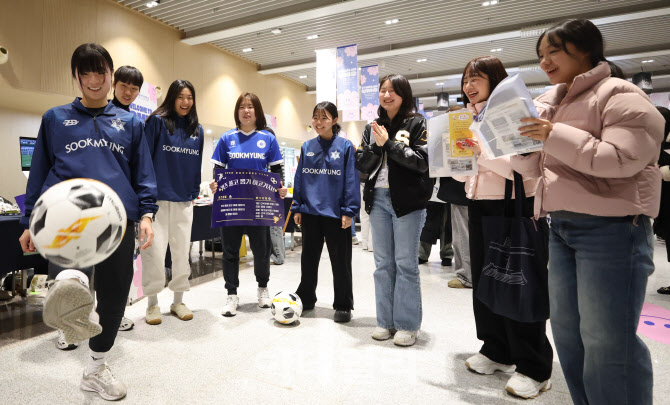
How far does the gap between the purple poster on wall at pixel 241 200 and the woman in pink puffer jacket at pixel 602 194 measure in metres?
2.14

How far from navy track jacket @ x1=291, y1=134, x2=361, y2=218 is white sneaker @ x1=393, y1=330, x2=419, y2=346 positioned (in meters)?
0.89

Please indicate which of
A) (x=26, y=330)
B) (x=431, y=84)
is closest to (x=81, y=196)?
(x=26, y=330)

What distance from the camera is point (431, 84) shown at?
11656 mm

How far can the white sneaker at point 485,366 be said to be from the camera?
6.53 ft

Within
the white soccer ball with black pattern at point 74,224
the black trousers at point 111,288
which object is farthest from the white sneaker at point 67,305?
the black trousers at point 111,288

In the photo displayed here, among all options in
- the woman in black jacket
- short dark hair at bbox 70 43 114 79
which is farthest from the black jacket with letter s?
short dark hair at bbox 70 43 114 79

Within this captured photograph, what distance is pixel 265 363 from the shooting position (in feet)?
6.93

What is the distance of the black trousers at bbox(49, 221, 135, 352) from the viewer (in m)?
1.64

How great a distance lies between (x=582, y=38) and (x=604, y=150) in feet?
1.30

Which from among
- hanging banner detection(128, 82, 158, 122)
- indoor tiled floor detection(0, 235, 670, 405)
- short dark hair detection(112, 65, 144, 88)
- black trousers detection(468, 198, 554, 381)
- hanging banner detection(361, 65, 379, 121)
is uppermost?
hanging banner detection(361, 65, 379, 121)

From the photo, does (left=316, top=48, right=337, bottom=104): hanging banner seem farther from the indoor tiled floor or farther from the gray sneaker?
the gray sneaker

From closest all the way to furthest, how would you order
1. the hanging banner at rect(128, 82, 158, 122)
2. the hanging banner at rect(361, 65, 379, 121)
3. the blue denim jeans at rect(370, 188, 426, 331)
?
the blue denim jeans at rect(370, 188, 426, 331) → the hanging banner at rect(128, 82, 158, 122) → the hanging banner at rect(361, 65, 379, 121)

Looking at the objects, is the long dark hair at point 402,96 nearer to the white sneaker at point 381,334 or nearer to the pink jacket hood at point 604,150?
the pink jacket hood at point 604,150

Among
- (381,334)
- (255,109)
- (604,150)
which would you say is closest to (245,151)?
(255,109)
